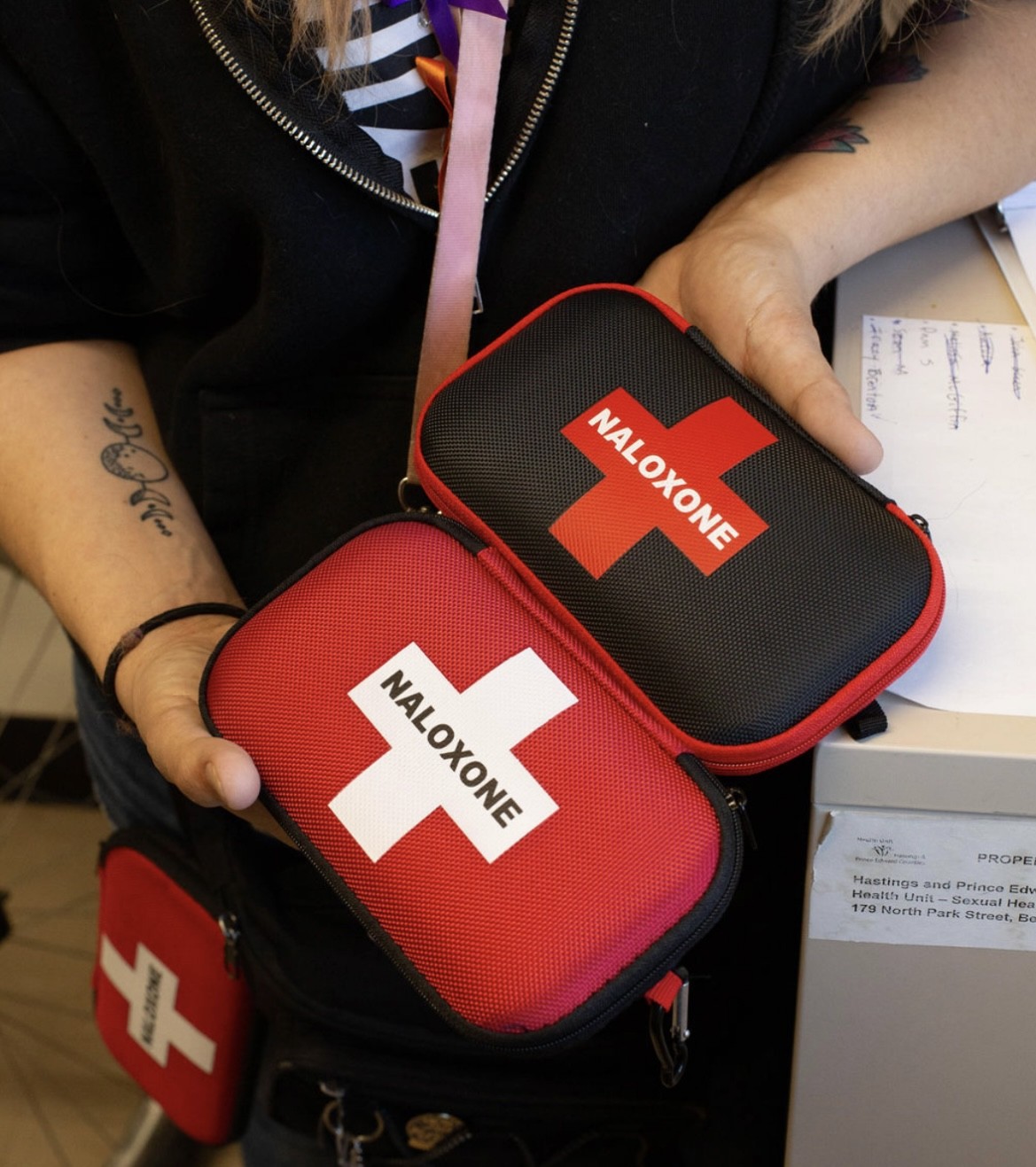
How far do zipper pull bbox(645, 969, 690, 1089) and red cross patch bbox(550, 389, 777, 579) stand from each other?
191mm

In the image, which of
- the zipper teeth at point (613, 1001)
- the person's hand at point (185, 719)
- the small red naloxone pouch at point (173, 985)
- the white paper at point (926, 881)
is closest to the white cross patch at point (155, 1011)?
the small red naloxone pouch at point (173, 985)

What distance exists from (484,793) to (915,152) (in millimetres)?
464

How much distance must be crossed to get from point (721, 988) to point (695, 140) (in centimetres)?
52

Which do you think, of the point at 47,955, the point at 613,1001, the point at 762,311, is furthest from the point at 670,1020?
the point at 47,955

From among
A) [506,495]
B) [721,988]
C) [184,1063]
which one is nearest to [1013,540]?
[506,495]

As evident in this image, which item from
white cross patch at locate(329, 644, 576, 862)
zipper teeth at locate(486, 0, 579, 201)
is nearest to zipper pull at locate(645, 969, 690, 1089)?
white cross patch at locate(329, 644, 576, 862)

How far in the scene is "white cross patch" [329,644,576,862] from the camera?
0.50 metres

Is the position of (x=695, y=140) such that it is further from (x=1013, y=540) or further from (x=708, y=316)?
(x=1013, y=540)

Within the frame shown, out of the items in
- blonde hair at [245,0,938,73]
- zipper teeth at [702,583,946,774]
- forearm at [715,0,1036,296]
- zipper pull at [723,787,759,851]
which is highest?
blonde hair at [245,0,938,73]

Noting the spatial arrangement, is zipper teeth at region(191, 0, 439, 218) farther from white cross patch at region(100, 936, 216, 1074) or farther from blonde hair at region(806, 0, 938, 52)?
white cross patch at region(100, 936, 216, 1074)

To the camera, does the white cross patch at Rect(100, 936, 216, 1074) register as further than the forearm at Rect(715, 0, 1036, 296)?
Yes

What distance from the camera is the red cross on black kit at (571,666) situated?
485 mm

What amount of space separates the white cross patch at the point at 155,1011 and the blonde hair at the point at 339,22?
0.64m

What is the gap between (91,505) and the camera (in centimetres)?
69
